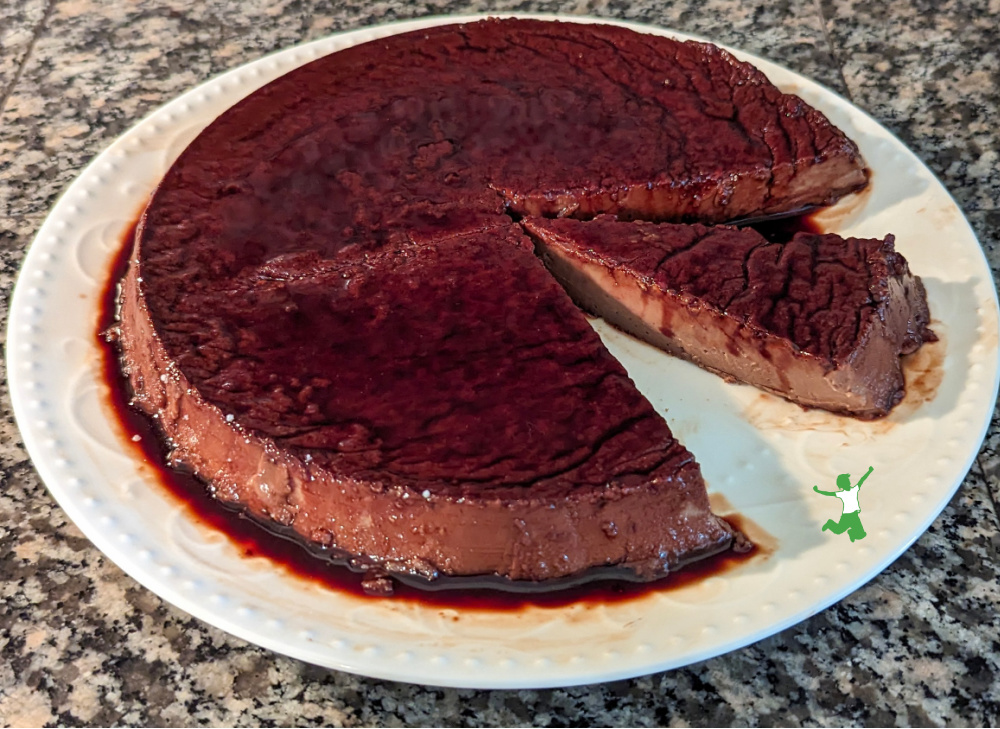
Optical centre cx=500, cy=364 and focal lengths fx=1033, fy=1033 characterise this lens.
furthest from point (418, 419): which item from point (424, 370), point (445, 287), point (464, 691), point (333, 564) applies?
point (464, 691)

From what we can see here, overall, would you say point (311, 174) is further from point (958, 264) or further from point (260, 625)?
point (958, 264)

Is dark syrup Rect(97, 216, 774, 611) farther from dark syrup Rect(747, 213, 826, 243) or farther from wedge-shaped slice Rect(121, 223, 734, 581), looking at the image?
dark syrup Rect(747, 213, 826, 243)

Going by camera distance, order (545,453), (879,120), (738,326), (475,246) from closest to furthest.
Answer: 1. (545,453)
2. (738,326)
3. (475,246)
4. (879,120)

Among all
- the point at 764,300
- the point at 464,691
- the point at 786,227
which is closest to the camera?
the point at 464,691

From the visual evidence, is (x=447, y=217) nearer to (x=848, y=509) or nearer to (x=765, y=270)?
(x=765, y=270)

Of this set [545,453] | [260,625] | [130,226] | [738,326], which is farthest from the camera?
[130,226]

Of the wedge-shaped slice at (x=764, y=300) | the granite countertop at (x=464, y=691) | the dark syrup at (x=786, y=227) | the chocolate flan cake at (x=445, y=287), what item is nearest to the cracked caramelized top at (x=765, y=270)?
the wedge-shaped slice at (x=764, y=300)

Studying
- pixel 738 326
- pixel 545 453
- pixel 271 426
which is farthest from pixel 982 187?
pixel 271 426
